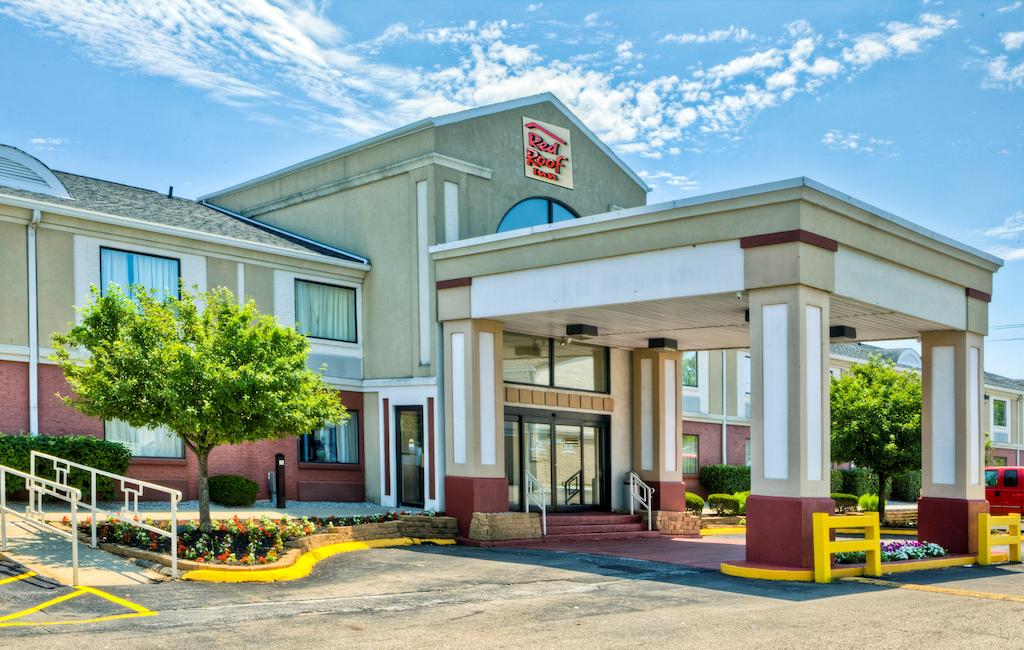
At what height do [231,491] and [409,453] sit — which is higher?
[409,453]

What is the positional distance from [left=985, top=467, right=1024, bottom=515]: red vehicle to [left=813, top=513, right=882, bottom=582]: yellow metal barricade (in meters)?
16.4

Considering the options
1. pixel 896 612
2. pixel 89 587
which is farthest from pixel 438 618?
pixel 896 612

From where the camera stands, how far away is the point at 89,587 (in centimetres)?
1212

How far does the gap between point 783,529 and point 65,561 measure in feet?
33.0

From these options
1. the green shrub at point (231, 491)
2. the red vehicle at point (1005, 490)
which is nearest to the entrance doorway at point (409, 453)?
the green shrub at point (231, 491)

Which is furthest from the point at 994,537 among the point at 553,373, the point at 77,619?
the point at 77,619

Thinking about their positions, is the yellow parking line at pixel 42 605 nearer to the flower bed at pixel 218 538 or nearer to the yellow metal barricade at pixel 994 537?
the flower bed at pixel 218 538

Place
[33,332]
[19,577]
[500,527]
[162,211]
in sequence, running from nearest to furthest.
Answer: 1. [19,577]
2. [33,332]
3. [500,527]
4. [162,211]

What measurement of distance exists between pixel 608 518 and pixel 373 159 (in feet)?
32.4

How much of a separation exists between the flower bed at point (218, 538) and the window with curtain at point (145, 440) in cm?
450

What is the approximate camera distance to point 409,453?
23.0 metres

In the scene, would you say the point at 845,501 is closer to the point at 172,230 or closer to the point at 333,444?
the point at 333,444

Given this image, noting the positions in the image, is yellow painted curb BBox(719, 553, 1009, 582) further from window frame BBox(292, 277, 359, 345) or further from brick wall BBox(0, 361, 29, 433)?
brick wall BBox(0, 361, 29, 433)

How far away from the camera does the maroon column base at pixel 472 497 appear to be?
2025 cm
